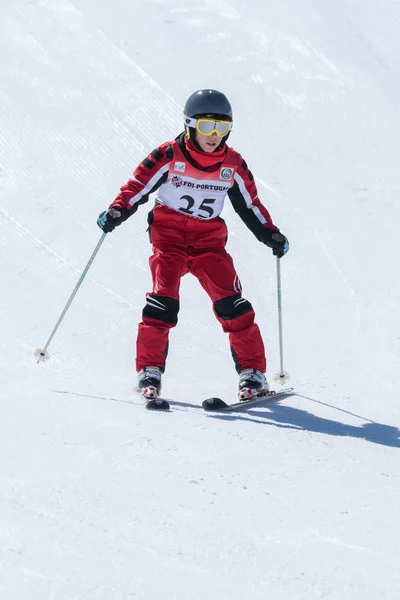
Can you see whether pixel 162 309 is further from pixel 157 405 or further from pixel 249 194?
pixel 249 194

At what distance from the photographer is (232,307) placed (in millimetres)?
5371

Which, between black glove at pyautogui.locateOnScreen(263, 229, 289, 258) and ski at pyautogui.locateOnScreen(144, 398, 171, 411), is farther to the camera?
black glove at pyautogui.locateOnScreen(263, 229, 289, 258)

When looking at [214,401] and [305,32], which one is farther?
[305,32]

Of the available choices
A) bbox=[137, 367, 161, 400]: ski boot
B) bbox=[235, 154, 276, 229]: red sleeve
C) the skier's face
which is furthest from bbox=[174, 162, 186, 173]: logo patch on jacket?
bbox=[137, 367, 161, 400]: ski boot

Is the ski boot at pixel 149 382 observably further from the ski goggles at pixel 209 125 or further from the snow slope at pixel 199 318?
the ski goggles at pixel 209 125

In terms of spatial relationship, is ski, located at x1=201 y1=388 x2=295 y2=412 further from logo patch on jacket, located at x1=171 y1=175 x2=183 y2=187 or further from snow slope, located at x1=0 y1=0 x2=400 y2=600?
logo patch on jacket, located at x1=171 y1=175 x2=183 y2=187

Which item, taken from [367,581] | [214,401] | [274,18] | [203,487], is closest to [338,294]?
[214,401]

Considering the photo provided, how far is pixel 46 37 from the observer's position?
10641 mm

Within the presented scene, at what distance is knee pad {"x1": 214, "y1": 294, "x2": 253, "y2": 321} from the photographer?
17.6ft

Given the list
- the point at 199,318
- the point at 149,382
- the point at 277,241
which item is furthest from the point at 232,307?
the point at 199,318

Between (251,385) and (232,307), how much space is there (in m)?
0.46

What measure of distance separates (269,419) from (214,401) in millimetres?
332

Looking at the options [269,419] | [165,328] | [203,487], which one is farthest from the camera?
[165,328]

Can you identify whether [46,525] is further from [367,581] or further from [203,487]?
[367,581]
